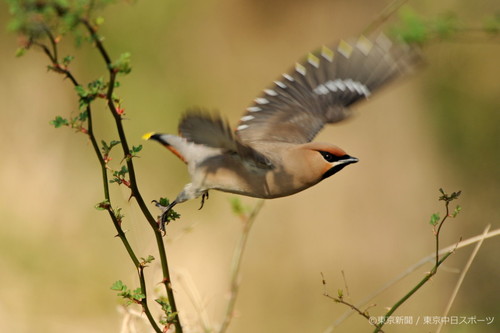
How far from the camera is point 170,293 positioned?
89.7 inches

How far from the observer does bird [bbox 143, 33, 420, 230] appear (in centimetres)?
314

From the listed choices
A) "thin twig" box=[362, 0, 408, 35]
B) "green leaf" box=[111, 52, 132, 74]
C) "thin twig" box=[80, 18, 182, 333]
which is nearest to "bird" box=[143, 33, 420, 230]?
"thin twig" box=[362, 0, 408, 35]

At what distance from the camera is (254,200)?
5.73m

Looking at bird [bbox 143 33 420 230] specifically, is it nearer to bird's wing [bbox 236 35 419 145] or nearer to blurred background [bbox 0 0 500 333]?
bird's wing [bbox 236 35 419 145]

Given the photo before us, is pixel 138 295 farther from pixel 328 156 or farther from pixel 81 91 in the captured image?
pixel 328 156

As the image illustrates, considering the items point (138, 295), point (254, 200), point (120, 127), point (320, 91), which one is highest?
point (254, 200)

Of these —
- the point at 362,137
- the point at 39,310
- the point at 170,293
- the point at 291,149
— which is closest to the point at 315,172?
the point at 291,149

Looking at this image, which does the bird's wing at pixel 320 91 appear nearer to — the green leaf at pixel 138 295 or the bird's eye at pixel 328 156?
the bird's eye at pixel 328 156

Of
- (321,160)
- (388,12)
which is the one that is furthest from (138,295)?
(388,12)

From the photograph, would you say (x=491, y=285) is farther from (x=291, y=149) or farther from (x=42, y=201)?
(x=42, y=201)

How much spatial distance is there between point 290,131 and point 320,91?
313 mm

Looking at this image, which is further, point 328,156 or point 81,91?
point 328,156

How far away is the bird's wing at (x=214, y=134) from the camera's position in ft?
8.58

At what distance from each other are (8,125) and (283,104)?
3.12m
